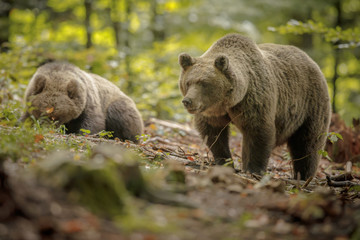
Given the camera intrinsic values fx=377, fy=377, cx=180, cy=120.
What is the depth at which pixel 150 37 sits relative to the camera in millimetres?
17594

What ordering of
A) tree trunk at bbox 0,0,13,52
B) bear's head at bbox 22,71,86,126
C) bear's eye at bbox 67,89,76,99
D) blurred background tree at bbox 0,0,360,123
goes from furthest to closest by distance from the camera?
tree trunk at bbox 0,0,13,52, blurred background tree at bbox 0,0,360,123, bear's eye at bbox 67,89,76,99, bear's head at bbox 22,71,86,126

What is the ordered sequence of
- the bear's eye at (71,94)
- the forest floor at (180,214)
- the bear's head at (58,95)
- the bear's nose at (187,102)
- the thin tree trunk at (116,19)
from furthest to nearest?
the thin tree trunk at (116,19) < the bear's eye at (71,94) < the bear's head at (58,95) < the bear's nose at (187,102) < the forest floor at (180,214)

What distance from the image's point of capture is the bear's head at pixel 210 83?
216 inches

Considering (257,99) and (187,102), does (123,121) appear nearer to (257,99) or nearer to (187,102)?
(187,102)

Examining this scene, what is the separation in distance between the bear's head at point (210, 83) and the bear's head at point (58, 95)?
9.18ft

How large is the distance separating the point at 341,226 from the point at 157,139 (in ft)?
17.2

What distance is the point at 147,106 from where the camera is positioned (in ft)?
35.9

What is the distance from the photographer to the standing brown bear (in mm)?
5590

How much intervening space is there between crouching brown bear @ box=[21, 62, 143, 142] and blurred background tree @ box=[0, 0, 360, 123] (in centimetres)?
92

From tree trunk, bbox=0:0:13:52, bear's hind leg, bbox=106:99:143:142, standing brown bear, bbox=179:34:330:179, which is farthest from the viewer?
tree trunk, bbox=0:0:13:52

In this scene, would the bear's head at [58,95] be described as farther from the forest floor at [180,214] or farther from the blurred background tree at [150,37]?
the forest floor at [180,214]

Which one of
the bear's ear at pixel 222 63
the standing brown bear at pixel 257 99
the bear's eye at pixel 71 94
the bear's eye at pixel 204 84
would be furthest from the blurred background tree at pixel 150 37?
the bear's eye at pixel 204 84


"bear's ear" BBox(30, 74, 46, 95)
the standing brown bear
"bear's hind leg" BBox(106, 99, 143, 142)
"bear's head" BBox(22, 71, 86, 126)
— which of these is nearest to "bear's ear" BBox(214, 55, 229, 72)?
the standing brown bear

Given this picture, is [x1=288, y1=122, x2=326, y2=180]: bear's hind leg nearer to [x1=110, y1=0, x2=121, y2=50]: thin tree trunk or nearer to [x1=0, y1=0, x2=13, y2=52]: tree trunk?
[x1=110, y1=0, x2=121, y2=50]: thin tree trunk
